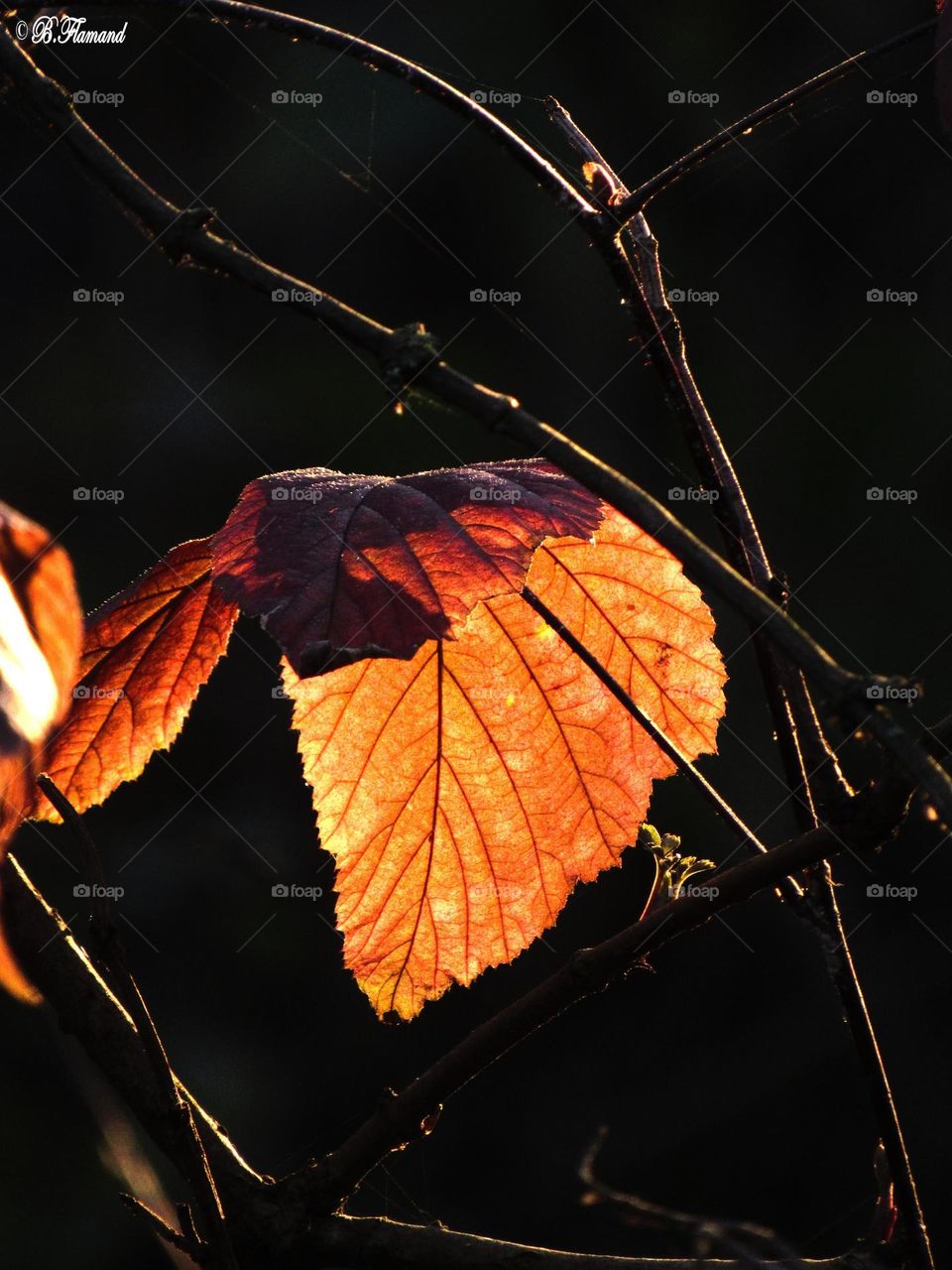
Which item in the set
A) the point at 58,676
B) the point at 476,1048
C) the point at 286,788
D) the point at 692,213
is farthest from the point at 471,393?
the point at 692,213

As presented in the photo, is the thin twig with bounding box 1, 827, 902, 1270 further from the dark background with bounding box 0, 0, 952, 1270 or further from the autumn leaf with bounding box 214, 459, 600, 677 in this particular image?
the dark background with bounding box 0, 0, 952, 1270

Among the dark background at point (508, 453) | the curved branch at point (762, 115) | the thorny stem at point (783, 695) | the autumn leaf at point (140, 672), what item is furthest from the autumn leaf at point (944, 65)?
the dark background at point (508, 453)

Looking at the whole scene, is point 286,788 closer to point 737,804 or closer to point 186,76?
point 737,804

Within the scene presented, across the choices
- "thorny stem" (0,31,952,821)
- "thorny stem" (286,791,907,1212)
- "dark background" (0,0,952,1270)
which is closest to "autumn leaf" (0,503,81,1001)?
"thorny stem" (0,31,952,821)

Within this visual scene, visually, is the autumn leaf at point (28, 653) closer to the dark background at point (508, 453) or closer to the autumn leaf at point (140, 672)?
the autumn leaf at point (140, 672)

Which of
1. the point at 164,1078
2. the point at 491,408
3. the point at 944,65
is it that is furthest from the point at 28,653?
the point at 944,65

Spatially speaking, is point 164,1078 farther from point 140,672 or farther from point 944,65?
point 944,65
